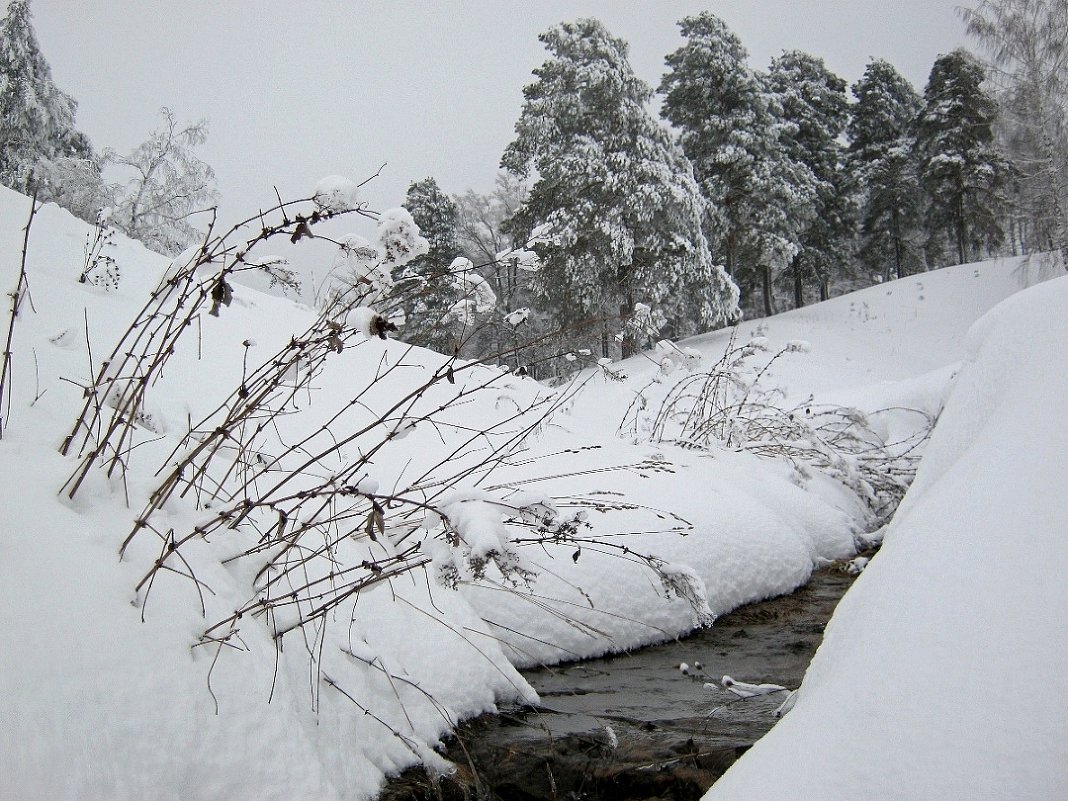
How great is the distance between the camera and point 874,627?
0.88m

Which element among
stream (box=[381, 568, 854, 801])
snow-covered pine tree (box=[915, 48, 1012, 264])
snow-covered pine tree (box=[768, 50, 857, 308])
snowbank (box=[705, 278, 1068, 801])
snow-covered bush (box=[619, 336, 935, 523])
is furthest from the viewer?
snow-covered pine tree (box=[768, 50, 857, 308])

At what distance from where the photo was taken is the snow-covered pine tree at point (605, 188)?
14.6m

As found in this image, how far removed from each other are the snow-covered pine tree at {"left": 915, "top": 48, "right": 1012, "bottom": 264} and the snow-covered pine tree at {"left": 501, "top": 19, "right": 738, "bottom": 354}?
11347 mm

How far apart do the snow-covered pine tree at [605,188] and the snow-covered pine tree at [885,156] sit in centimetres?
1045

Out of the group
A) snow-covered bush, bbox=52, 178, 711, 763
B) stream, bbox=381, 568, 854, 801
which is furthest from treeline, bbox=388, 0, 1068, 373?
snow-covered bush, bbox=52, 178, 711, 763

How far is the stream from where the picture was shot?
4.45 feet

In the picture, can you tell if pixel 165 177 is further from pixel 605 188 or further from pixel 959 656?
pixel 959 656

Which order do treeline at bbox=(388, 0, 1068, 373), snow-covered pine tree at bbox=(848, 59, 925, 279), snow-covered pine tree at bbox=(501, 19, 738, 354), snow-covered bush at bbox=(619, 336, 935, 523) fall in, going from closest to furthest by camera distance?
snow-covered bush at bbox=(619, 336, 935, 523)
treeline at bbox=(388, 0, 1068, 373)
snow-covered pine tree at bbox=(501, 19, 738, 354)
snow-covered pine tree at bbox=(848, 59, 925, 279)

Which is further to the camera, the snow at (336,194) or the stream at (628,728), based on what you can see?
Result: the stream at (628,728)

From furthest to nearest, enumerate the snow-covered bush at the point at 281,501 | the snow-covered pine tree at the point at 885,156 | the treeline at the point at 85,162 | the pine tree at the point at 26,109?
the snow-covered pine tree at the point at 885,156 → the treeline at the point at 85,162 → the pine tree at the point at 26,109 → the snow-covered bush at the point at 281,501

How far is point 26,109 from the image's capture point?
11.8 meters

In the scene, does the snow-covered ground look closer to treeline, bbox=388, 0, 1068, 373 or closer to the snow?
the snow

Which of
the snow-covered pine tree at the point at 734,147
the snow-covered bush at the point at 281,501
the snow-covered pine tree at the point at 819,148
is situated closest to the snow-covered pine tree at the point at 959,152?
the snow-covered pine tree at the point at 819,148

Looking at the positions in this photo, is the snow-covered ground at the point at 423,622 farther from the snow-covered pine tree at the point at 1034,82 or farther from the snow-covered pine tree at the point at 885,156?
the snow-covered pine tree at the point at 885,156
